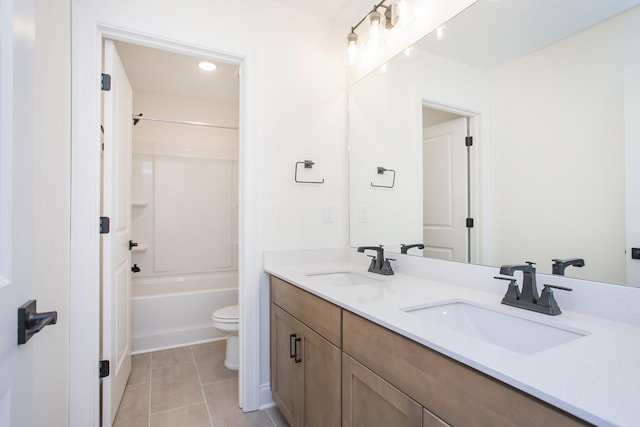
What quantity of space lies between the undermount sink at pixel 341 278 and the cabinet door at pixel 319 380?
0.35 m

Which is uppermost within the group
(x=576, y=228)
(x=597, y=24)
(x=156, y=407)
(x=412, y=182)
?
(x=597, y=24)

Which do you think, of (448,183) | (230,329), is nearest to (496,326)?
(448,183)

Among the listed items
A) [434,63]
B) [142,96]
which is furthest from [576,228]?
[142,96]

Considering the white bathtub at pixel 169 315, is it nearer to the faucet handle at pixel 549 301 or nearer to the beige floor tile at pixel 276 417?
the beige floor tile at pixel 276 417

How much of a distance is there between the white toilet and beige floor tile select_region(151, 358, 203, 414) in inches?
9.9

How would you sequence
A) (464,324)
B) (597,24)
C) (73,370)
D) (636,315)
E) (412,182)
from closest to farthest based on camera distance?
(636,315)
(597,24)
(464,324)
(73,370)
(412,182)

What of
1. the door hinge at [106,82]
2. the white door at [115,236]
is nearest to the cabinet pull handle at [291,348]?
the white door at [115,236]

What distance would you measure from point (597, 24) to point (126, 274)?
262 centimetres

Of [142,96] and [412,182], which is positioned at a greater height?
[142,96]

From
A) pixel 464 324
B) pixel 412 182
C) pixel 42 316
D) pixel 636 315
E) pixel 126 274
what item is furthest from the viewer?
pixel 126 274

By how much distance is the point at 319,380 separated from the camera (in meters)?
1.25

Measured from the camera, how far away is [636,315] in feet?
2.82

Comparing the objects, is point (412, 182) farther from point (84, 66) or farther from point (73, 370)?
point (73, 370)

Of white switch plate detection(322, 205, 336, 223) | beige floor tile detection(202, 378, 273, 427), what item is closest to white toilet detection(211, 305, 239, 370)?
beige floor tile detection(202, 378, 273, 427)
